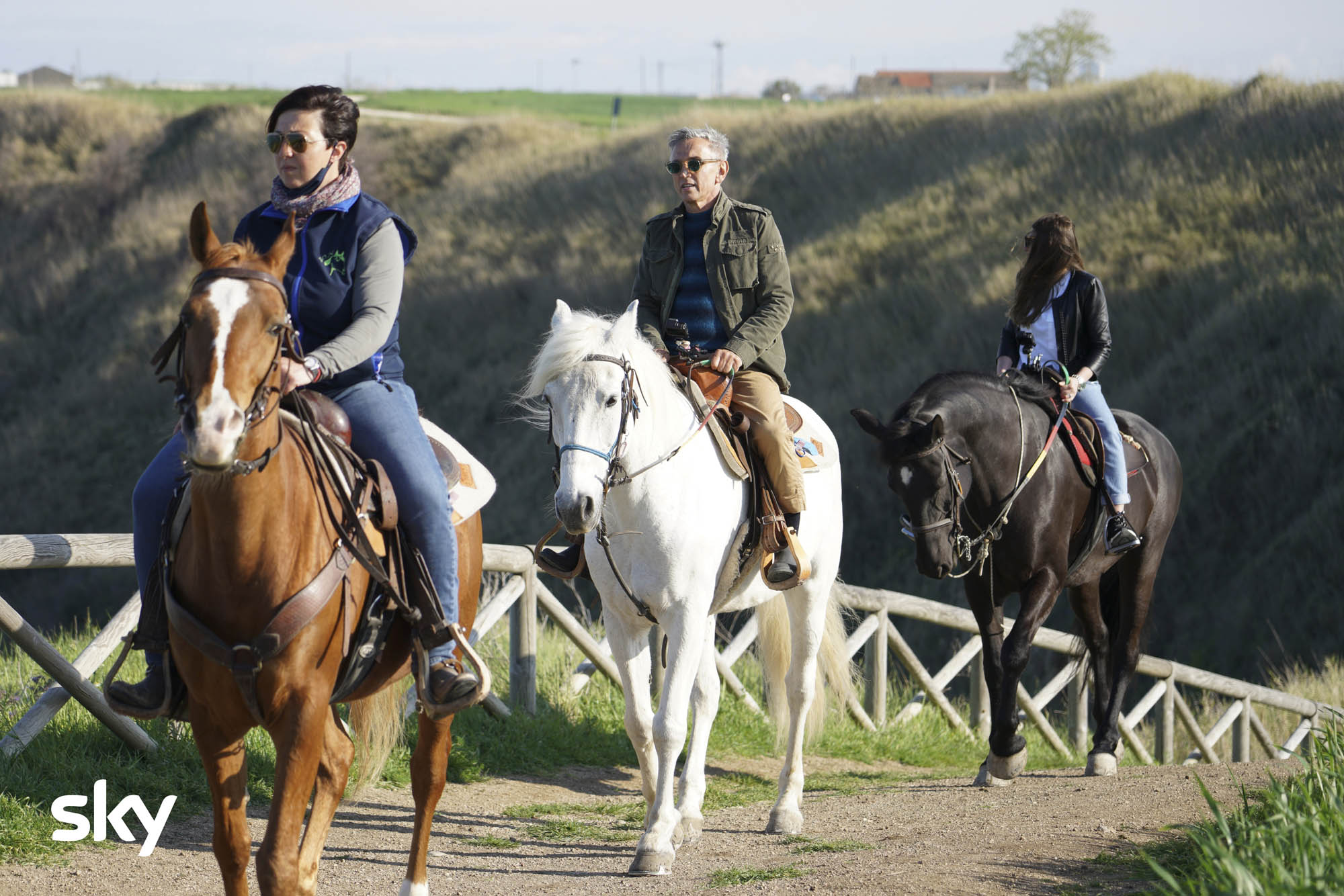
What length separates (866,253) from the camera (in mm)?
29938

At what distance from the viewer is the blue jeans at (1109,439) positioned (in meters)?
7.85

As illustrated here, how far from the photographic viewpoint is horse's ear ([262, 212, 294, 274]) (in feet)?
11.9

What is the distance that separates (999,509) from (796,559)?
1.66m

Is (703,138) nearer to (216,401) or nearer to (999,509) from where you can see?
(999,509)

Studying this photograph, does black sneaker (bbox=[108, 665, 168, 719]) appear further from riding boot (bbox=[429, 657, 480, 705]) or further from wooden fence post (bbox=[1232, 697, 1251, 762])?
wooden fence post (bbox=[1232, 697, 1251, 762])

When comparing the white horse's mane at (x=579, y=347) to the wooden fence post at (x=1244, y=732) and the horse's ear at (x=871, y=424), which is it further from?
the wooden fence post at (x=1244, y=732)

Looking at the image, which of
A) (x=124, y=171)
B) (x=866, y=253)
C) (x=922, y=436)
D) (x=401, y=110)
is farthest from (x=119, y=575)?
(x=401, y=110)

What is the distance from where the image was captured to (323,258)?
14.7 feet

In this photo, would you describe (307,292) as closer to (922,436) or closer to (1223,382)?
(922,436)

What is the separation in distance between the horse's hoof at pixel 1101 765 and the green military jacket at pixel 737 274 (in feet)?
11.9

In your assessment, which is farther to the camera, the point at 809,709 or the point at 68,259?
the point at 68,259

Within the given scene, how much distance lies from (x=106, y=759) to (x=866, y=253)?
84.2 ft

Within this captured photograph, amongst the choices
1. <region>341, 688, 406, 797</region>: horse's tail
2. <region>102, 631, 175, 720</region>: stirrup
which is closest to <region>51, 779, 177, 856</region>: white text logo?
<region>341, 688, 406, 797</region>: horse's tail

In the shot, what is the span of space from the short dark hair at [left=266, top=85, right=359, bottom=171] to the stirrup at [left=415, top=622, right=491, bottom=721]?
1790mm
